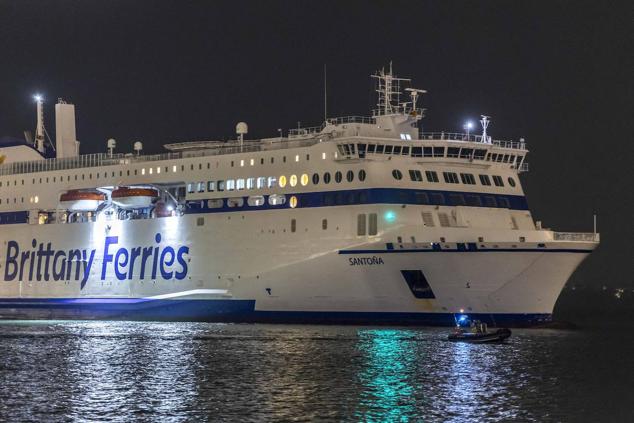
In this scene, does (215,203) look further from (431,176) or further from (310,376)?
(310,376)

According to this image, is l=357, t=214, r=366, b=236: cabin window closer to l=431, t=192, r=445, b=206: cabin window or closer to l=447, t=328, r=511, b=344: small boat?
l=431, t=192, r=445, b=206: cabin window

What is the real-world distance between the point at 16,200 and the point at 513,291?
3466 centimetres

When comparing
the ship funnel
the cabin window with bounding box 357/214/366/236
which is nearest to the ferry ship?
the cabin window with bounding box 357/214/366/236

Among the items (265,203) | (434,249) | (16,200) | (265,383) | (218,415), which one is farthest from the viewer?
(16,200)

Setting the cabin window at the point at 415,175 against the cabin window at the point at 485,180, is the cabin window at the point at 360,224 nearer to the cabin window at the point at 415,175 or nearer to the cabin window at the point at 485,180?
the cabin window at the point at 415,175

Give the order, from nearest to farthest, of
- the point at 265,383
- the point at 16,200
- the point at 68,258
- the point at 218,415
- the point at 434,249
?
the point at 218,415, the point at 265,383, the point at 434,249, the point at 68,258, the point at 16,200

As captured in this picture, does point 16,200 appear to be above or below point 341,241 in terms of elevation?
above

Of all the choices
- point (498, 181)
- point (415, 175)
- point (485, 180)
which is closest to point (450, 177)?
point (415, 175)

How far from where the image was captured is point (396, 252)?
2014 inches

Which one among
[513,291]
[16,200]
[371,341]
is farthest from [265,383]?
[16,200]

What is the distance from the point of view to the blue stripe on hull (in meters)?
51.4

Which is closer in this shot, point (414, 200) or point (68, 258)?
point (414, 200)

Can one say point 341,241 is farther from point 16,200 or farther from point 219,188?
point 16,200

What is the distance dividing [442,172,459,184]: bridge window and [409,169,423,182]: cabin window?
1310 mm
